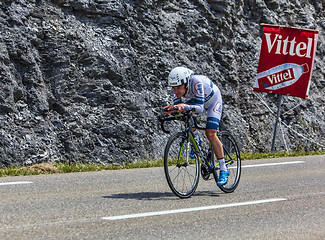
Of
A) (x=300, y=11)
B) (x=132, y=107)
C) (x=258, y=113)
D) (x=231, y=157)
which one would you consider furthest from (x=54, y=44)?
(x=300, y=11)

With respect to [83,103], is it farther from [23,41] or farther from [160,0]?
[160,0]

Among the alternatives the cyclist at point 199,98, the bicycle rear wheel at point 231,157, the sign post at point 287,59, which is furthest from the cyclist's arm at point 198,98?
the sign post at point 287,59

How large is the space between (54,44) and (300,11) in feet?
36.0

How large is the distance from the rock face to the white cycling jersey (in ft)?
16.8

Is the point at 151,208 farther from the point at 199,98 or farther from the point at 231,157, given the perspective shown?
the point at 231,157

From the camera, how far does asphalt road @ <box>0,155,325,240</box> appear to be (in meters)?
4.79

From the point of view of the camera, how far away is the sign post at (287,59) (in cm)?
1495

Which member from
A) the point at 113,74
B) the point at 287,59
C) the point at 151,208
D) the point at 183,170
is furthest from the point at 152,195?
the point at 287,59

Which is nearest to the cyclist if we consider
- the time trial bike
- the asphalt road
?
the time trial bike

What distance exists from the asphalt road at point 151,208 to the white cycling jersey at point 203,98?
1125 millimetres

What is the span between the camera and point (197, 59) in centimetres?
1523

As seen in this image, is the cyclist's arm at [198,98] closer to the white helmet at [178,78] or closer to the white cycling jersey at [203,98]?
the white cycling jersey at [203,98]

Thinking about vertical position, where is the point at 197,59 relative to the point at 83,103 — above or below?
above

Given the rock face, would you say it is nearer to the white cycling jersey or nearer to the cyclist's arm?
the white cycling jersey
